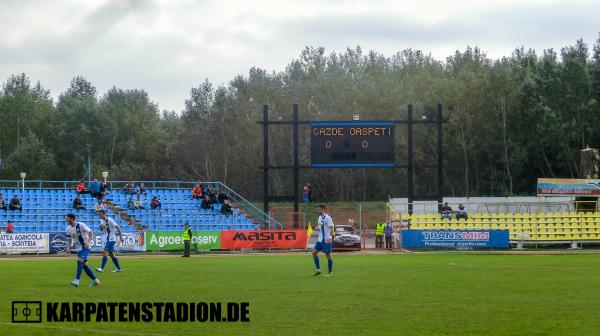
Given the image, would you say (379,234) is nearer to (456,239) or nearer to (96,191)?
(456,239)

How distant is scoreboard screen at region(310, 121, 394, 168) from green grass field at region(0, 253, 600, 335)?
19049 millimetres

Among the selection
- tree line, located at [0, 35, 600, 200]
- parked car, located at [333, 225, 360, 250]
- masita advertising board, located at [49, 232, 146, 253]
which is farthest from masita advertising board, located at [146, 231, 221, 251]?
tree line, located at [0, 35, 600, 200]

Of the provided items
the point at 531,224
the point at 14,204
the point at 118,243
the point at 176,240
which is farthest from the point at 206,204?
the point at 531,224

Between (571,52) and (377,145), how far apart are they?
3347 cm

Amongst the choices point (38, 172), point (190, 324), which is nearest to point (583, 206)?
point (190, 324)

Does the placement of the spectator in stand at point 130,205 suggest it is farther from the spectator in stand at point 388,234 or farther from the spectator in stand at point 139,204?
the spectator in stand at point 388,234

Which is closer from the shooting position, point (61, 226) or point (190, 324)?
point (190, 324)

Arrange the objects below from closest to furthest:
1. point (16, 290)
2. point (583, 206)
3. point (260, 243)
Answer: point (16, 290)
point (260, 243)
point (583, 206)

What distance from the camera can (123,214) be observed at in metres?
55.5

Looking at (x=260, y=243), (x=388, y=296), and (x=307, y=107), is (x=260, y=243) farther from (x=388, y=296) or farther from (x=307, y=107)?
(x=307, y=107)

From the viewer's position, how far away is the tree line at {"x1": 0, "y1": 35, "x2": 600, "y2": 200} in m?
74.8

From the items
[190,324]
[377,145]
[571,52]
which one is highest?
[571,52]

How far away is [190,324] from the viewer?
1552 cm

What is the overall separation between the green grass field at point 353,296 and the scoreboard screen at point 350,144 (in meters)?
19.0
